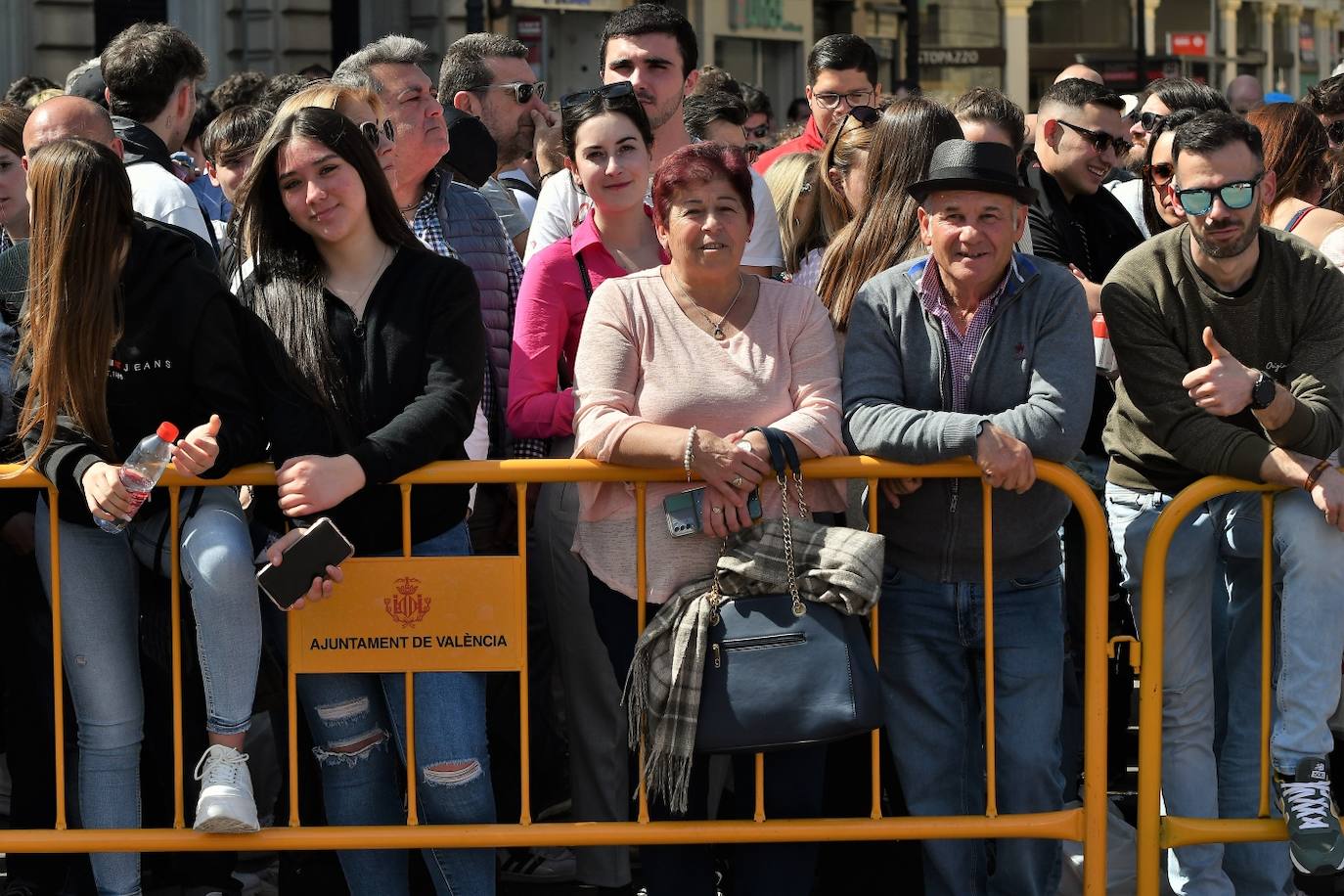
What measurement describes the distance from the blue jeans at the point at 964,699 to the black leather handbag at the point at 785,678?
34cm

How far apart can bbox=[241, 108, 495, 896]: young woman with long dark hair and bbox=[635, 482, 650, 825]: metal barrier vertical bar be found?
0.39 m

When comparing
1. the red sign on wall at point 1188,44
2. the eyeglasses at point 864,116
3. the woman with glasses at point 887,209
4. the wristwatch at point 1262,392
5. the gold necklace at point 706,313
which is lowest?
the wristwatch at point 1262,392

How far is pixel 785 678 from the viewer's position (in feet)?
13.6

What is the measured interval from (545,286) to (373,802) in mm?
1502

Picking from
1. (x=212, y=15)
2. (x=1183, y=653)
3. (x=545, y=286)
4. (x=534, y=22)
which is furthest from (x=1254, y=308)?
(x=534, y=22)

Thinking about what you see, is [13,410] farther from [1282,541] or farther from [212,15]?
[212,15]

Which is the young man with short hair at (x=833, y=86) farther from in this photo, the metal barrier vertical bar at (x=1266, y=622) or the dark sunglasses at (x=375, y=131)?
the metal barrier vertical bar at (x=1266, y=622)

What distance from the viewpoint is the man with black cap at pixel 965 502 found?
4426mm

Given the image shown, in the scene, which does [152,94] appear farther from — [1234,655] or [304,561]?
[1234,655]

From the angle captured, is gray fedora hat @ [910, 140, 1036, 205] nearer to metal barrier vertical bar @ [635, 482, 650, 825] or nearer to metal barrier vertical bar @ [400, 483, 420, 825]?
metal barrier vertical bar @ [635, 482, 650, 825]

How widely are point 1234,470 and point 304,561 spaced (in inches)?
91.5

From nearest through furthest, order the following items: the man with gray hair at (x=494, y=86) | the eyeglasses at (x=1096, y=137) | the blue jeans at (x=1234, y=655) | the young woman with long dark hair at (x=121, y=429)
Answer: the young woman with long dark hair at (x=121, y=429), the blue jeans at (x=1234, y=655), the eyeglasses at (x=1096, y=137), the man with gray hair at (x=494, y=86)

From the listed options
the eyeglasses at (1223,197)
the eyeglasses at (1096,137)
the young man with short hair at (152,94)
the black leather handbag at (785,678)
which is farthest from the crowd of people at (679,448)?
the eyeglasses at (1096,137)

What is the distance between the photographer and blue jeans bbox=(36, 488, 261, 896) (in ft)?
14.1
